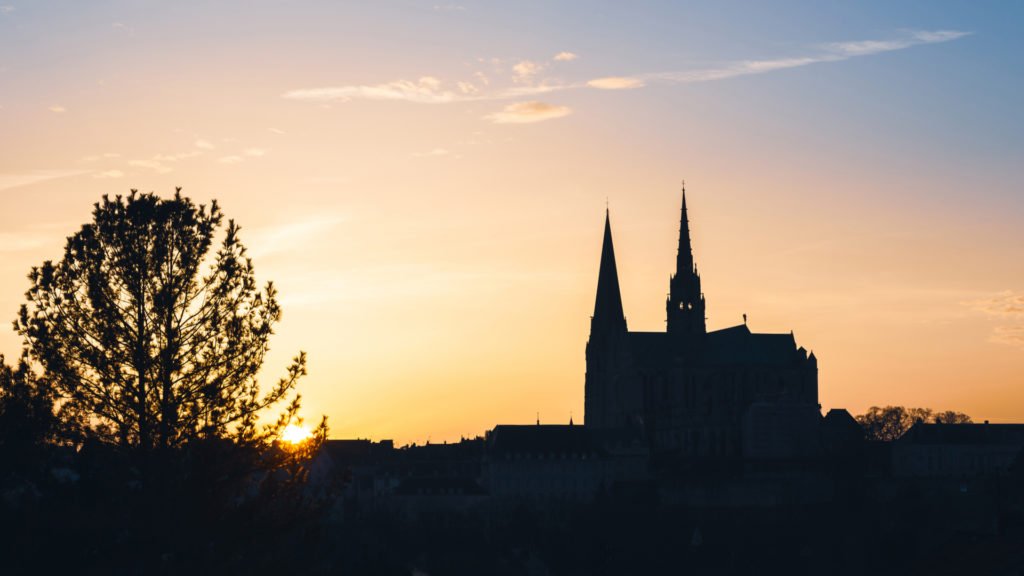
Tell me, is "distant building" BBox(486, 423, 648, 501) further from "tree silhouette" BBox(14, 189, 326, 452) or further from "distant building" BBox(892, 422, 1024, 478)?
"tree silhouette" BBox(14, 189, 326, 452)

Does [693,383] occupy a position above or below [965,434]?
above

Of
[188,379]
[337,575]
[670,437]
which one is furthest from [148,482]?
[670,437]

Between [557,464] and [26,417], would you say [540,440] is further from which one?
[26,417]

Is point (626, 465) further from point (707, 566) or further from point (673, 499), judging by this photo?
point (707, 566)

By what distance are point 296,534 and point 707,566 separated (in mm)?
97470

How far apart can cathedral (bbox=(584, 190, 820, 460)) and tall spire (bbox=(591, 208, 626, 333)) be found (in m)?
0.10

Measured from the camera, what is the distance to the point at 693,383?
165750 mm

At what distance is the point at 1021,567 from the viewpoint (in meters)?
33.0

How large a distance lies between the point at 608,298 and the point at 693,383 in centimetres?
1445

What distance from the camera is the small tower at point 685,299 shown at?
171125 millimetres

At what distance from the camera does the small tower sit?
17112 cm

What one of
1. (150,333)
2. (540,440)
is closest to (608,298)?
(540,440)

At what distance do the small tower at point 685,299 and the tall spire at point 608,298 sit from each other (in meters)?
5.32

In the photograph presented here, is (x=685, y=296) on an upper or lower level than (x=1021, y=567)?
upper
